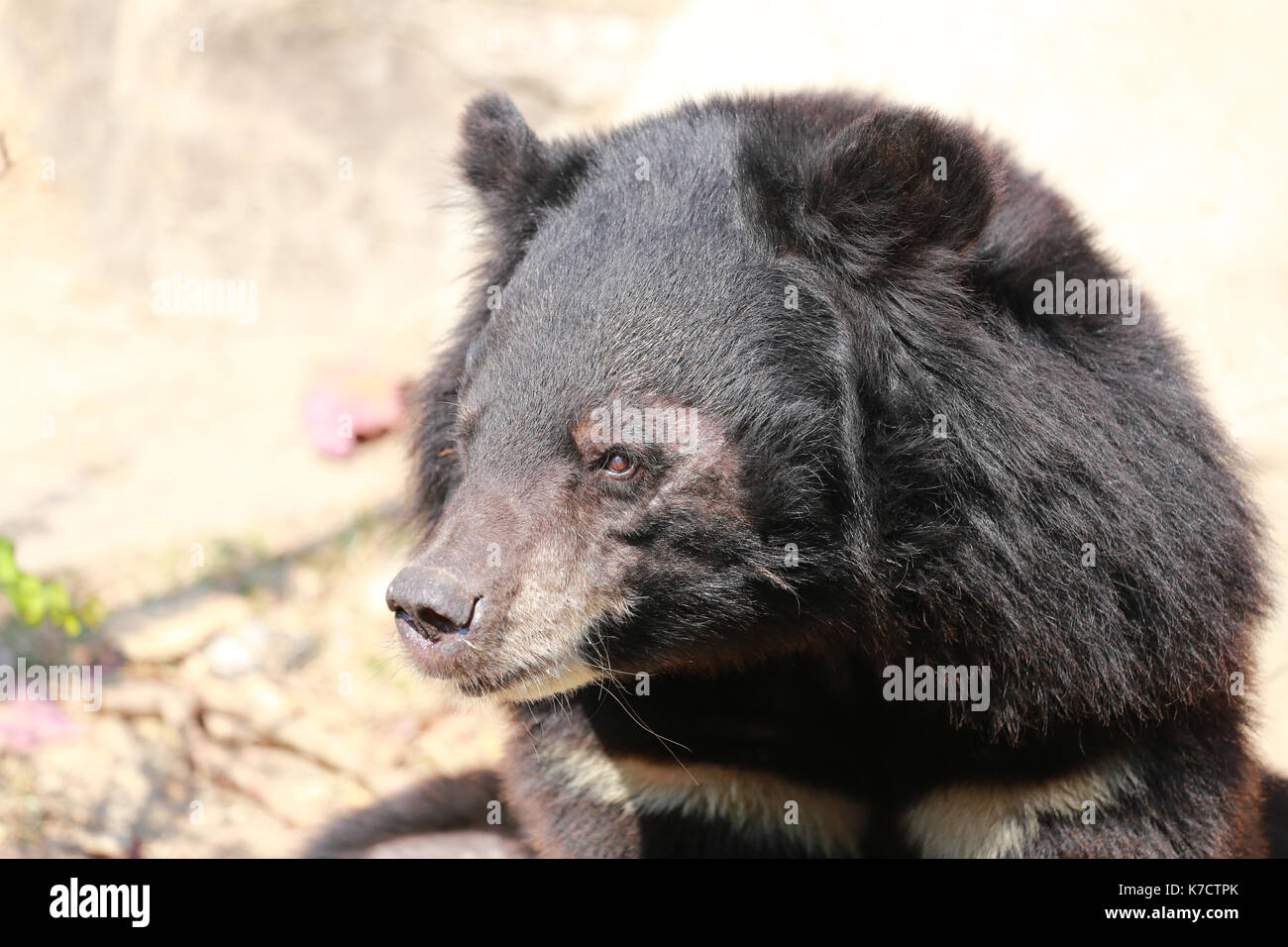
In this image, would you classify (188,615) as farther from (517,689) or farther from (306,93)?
(306,93)

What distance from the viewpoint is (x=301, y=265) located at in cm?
917

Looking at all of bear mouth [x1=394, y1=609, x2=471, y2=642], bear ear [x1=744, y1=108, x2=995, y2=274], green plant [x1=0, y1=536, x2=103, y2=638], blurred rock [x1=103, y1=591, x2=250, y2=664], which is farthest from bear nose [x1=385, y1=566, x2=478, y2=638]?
blurred rock [x1=103, y1=591, x2=250, y2=664]

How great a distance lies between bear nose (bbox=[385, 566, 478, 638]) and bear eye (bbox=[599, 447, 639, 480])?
433 mm

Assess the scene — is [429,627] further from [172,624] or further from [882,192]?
[172,624]

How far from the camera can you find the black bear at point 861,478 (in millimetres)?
2957

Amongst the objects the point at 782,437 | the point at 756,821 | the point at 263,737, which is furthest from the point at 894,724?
the point at 263,737

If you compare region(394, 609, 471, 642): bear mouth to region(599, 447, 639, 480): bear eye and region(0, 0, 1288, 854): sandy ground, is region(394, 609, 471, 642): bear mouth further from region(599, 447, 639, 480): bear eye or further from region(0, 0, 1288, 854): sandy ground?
region(599, 447, 639, 480): bear eye

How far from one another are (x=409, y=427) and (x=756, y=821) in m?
1.63

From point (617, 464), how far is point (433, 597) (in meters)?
0.53

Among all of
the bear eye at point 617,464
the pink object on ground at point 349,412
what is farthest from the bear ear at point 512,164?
the pink object on ground at point 349,412

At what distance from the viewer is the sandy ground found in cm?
525

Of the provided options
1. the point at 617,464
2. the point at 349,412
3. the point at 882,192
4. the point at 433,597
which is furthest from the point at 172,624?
the point at 882,192

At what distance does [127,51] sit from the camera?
905 cm

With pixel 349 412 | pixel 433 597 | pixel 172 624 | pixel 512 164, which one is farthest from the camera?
pixel 349 412
